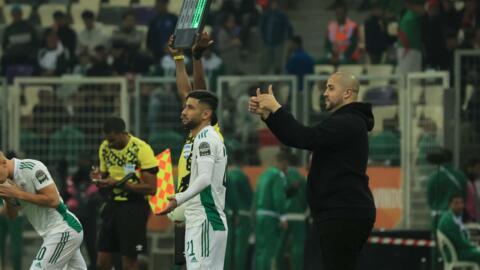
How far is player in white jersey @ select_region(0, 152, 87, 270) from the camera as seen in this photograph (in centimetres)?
1277

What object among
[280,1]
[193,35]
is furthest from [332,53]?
[193,35]

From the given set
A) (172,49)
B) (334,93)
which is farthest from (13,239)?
(334,93)

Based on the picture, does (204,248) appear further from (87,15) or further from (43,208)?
(87,15)

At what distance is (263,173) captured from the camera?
20.5m

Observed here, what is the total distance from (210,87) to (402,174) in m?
3.01

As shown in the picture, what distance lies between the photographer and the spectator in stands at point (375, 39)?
942 inches

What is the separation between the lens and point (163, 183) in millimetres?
14859

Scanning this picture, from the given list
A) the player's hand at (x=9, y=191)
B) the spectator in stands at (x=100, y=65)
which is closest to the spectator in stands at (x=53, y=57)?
the spectator in stands at (x=100, y=65)

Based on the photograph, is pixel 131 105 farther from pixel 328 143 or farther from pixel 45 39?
pixel 328 143

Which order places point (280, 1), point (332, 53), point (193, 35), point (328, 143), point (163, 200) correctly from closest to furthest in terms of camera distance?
point (328, 143)
point (193, 35)
point (163, 200)
point (332, 53)
point (280, 1)

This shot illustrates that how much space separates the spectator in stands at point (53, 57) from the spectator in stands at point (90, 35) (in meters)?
0.46

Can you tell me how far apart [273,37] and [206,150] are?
42.0 feet

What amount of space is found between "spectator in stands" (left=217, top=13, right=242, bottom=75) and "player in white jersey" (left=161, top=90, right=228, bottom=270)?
37.7 ft

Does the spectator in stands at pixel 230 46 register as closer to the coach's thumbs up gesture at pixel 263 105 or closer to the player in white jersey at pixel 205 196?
the player in white jersey at pixel 205 196
